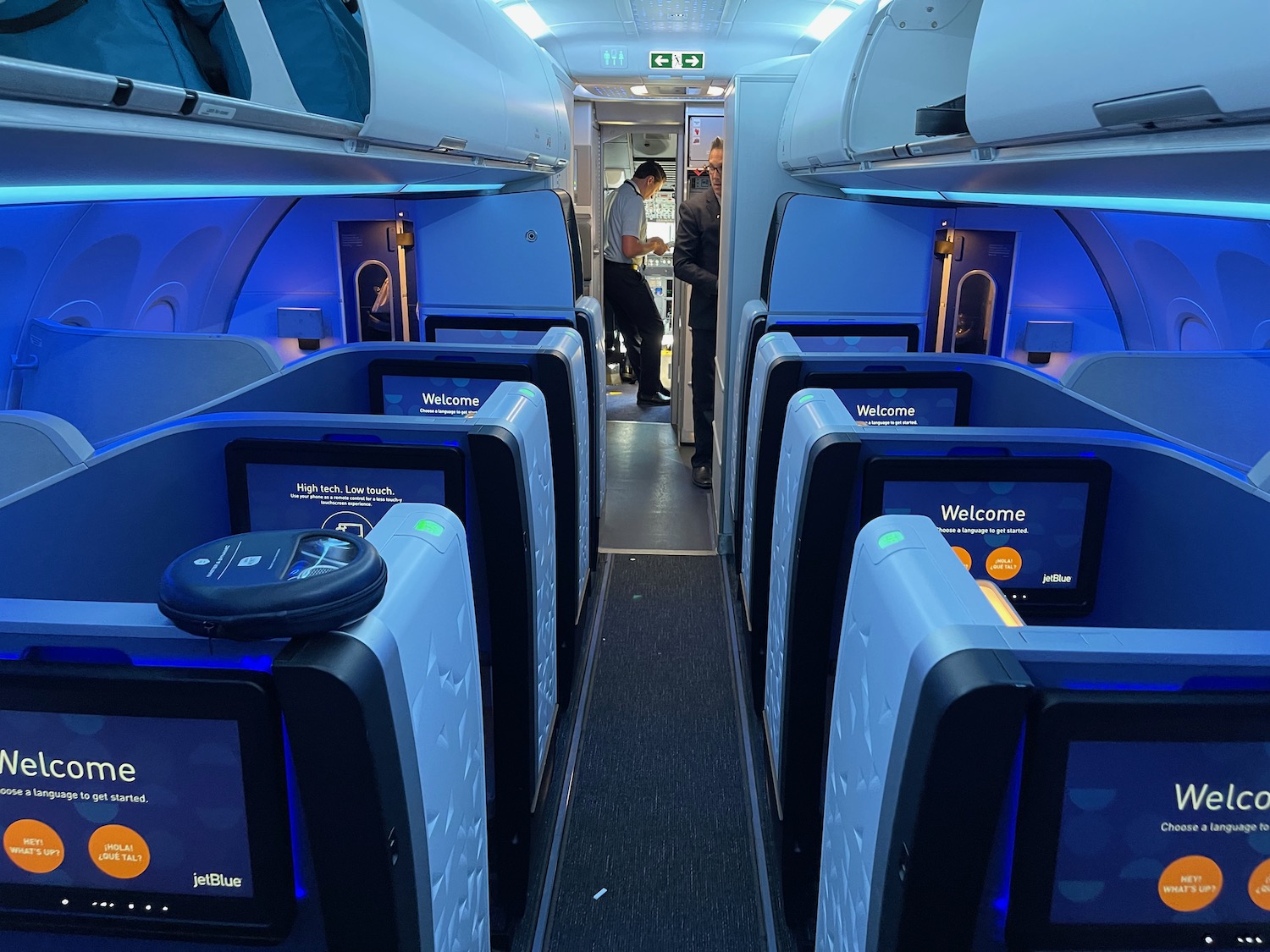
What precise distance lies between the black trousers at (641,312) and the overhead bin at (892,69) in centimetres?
465

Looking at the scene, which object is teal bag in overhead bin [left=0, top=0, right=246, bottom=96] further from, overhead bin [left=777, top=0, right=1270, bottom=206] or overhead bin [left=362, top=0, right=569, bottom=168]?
overhead bin [left=777, top=0, right=1270, bottom=206]

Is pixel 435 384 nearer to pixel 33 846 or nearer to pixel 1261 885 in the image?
pixel 33 846

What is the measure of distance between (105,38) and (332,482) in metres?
0.90

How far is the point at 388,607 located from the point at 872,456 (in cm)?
111

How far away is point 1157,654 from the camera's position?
3.19ft

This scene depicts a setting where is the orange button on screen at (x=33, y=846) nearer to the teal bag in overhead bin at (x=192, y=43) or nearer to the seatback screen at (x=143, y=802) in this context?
the seatback screen at (x=143, y=802)

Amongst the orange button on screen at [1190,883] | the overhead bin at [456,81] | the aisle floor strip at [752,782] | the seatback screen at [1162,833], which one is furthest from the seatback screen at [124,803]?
the aisle floor strip at [752,782]

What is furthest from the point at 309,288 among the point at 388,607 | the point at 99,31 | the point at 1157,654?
the point at 1157,654

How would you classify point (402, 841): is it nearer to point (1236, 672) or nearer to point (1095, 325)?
point (1236, 672)

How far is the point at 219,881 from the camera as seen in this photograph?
106 centimetres

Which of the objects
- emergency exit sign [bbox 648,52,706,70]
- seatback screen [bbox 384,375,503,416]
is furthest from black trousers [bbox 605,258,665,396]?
seatback screen [bbox 384,375,503,416]

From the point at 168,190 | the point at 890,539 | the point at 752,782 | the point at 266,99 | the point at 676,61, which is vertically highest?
the point at 676,61

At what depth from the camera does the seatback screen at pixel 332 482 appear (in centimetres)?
191

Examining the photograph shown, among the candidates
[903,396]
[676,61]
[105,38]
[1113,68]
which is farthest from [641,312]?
[1113,68]
